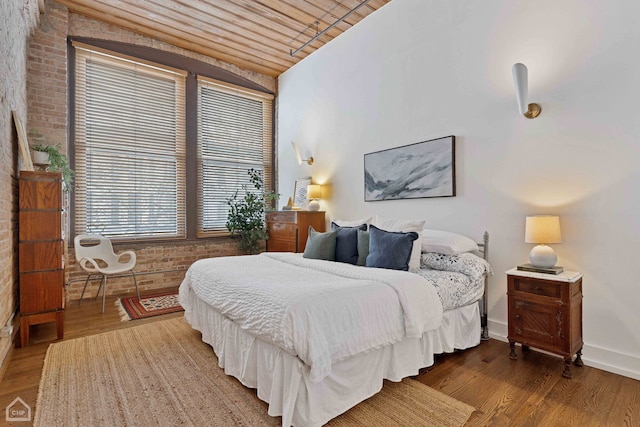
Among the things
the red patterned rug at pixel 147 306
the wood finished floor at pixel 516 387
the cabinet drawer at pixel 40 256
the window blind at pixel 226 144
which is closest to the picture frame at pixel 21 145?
the cabinet drawer at pixel 40 256

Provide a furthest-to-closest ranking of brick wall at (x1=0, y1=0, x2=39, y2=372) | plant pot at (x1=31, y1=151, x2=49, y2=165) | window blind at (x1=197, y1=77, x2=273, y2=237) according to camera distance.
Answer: window blind at (x1=197, y1=77, x2=273, y2=237) < plant pot at (x1=31, y1=151, x2=49, y2=165) < brick wall at (x1=0, y1=0, x2=39, y2=372)

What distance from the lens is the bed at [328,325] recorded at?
62.1 inches

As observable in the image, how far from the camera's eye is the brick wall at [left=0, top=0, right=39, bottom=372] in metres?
2.27

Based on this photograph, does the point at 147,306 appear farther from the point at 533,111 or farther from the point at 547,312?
the point at 533,111

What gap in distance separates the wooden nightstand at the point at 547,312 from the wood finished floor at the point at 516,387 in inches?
5.4

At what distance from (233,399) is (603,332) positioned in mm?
2581

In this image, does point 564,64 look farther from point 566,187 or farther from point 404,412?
point 404,412

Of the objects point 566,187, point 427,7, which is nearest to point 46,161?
point 427,7

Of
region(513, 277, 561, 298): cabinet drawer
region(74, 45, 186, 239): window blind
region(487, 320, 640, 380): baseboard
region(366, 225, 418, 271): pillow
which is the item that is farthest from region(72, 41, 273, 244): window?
region(487, 320, 640, 380): baseboard

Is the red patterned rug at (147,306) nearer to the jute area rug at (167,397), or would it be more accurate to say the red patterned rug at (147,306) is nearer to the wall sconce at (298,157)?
the jute area rug at (167,397)

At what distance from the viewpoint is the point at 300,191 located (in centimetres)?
511

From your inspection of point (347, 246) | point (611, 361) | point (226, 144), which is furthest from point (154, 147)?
point (611, 361)

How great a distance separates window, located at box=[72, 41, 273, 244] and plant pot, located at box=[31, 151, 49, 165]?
94cm

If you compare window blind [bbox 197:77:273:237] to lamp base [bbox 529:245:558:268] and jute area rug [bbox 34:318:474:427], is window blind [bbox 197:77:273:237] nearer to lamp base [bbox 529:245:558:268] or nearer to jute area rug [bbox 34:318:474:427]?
jute area rug [bbox 34:318:474:427]
